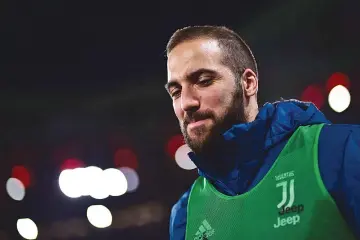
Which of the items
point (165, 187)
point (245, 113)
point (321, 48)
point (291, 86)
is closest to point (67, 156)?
point (165, 187)

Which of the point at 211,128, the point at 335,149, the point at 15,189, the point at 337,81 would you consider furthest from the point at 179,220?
the point at 15,189

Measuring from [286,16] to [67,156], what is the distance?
25.4 ft

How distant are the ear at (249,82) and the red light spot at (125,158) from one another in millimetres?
13623

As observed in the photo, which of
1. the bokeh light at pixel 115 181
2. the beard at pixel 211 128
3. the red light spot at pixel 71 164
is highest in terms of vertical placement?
the red light spot at pixel 71 164

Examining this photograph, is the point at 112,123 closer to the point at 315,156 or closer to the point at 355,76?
the point at 355,76

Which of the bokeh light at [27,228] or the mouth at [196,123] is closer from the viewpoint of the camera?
the mouth at [196,123]

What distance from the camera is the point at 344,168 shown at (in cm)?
180

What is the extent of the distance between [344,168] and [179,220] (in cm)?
100

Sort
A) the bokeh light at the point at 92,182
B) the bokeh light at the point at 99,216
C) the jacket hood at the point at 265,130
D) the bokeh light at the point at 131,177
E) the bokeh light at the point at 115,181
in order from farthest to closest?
the bokeh light at the point at 99,216
the bokeh light at the point at 131,177
the bokeh light at the point at 115,181
the bokeh light at the point at 92,182
the jacket hood at the point at 265,130

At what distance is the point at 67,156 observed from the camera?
16047 millimetres

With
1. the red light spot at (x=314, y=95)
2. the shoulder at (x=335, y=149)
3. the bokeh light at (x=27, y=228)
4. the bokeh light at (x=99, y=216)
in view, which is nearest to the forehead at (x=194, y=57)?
the shoulder at (x=335, y=149)

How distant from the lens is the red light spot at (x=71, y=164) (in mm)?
15562

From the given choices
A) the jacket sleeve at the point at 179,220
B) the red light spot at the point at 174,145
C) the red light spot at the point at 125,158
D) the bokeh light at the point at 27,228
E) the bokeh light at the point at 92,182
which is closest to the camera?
the jacket sleeve at the point at 179,220

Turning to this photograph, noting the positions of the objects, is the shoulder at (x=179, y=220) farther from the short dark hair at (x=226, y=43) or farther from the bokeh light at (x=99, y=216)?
the bokeh light at (x=99, y=216)
